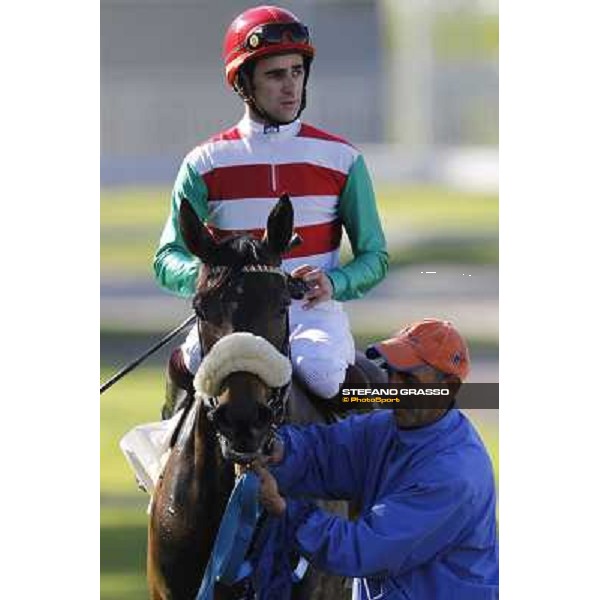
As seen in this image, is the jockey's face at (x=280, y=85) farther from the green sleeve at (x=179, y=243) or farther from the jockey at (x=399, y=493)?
the jockey at (x=399, y=493)

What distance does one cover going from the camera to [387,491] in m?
4.72

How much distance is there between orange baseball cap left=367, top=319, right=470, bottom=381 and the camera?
4.72 meters

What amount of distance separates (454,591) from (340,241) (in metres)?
1.01

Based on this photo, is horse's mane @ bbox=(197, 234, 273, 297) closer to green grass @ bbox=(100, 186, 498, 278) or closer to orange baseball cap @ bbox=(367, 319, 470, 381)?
orange baseball cap @ bbox=(367, 319, 470, 381)

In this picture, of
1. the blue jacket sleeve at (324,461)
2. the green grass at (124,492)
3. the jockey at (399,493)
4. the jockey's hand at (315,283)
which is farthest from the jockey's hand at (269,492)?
the green grass at (124,492)

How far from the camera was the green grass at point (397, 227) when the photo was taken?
527cm

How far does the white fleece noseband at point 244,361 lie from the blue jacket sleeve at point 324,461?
313 mm

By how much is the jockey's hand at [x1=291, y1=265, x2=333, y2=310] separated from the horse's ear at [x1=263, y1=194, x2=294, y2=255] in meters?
0.16

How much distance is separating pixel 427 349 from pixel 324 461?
0.39 m

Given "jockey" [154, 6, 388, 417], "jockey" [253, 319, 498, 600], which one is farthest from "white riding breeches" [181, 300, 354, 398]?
"jockey" [253, 319, 498, 600]

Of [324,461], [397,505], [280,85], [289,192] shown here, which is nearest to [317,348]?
[324,461]
